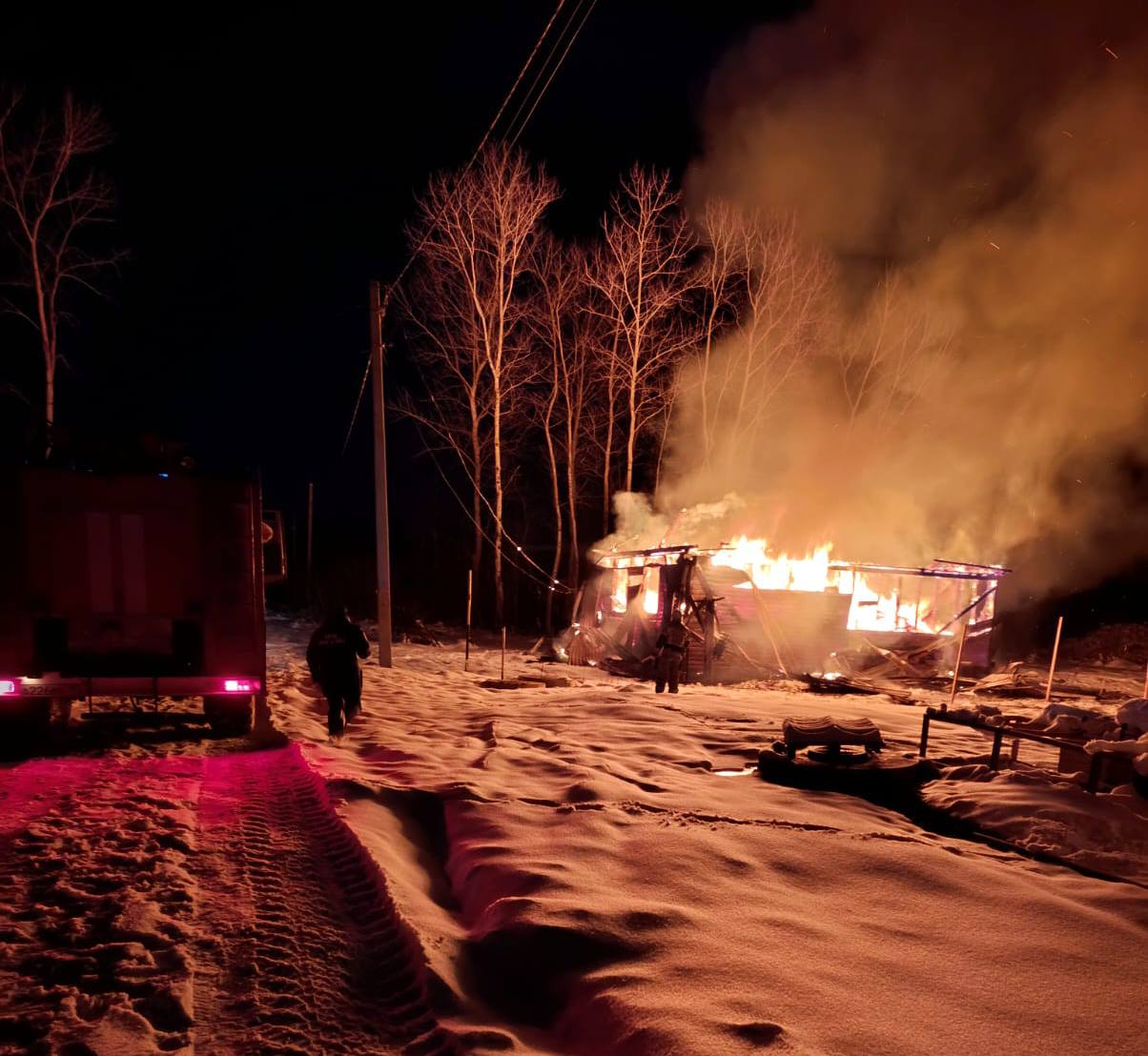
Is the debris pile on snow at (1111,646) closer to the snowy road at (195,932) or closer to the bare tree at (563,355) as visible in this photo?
the bare tree at (563,355)

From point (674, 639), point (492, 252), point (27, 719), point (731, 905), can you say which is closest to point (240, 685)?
point (27, 719)

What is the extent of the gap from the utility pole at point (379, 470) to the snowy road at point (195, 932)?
836cm

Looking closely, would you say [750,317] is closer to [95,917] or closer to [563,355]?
[563,355]

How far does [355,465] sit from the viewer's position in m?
44.4

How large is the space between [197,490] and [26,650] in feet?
6.90

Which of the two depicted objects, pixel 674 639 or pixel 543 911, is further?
pixel 674 639

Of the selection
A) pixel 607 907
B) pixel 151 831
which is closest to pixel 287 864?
pixel 151 831

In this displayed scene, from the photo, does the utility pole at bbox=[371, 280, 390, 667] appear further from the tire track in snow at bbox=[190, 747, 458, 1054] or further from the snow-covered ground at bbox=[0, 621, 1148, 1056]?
the tire track in snow at bbox=[190, 747, 458, 1054]

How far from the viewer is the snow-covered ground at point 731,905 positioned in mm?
2922

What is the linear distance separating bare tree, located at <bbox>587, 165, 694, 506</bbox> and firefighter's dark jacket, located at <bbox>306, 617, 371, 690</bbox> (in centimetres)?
1640

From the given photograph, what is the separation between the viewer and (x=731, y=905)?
3.87 metres

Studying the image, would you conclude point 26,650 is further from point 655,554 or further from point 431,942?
point 655,554

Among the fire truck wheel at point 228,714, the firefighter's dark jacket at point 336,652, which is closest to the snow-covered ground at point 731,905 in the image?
the firefighter's dark jacket at point 336,652

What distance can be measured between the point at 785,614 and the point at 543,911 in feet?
42.1
